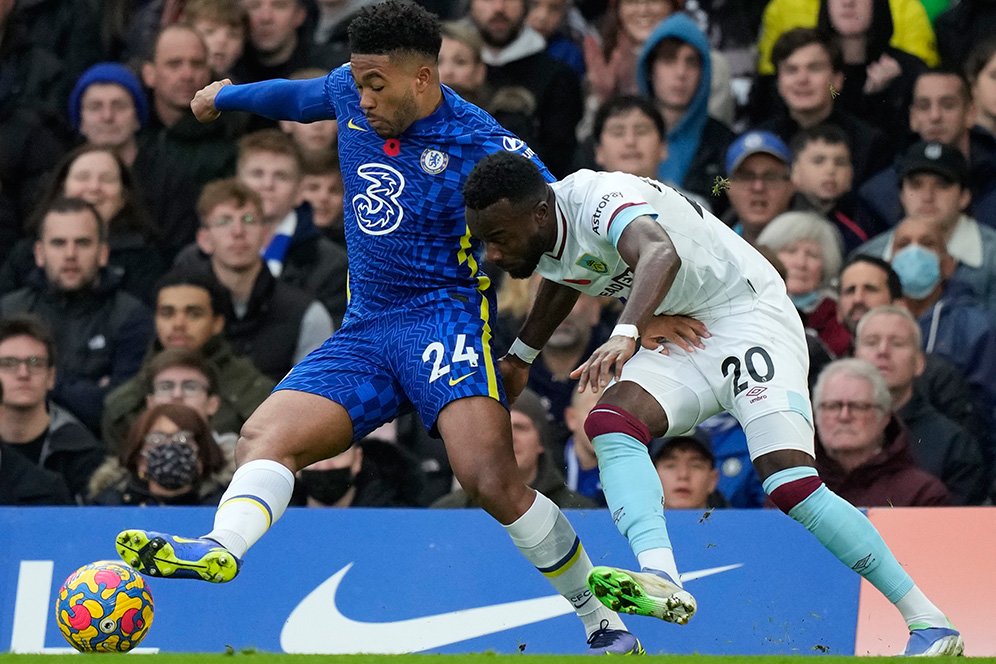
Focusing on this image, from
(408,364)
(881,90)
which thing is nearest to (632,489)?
(408,364)

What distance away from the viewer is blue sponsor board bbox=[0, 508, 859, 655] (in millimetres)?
7676

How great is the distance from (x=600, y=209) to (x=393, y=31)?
3.58 feet

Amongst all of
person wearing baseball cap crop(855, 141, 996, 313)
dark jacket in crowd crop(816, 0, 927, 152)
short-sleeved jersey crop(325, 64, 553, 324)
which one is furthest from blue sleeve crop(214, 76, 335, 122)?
dark jacket in crowd crop(816, 0, 927, 152)

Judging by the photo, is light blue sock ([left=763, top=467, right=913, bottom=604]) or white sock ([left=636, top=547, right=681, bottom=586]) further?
light blue sock ([left=763, top=467, right=913, bottom=604])

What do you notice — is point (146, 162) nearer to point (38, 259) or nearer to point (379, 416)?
point (38, 259)

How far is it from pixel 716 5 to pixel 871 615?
16.1ft

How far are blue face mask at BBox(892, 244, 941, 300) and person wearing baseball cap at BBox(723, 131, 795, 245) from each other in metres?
0.82

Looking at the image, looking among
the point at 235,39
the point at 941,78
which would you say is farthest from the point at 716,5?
the point at 235,39

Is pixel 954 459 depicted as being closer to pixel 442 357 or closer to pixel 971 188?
pixel 971 188

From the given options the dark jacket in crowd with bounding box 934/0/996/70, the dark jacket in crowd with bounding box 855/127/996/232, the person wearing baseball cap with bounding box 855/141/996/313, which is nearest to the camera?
the person wearing baseball cap with bounding box 855/141/996/313

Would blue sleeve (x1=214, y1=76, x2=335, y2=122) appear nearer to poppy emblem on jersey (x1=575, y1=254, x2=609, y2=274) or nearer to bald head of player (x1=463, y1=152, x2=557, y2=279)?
bald head of player (x1=463, y1=152, x2=557, y2=279)

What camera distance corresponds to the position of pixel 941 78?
33.3 feet

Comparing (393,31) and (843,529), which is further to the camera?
(393,31)

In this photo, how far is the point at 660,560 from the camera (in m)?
5.89
